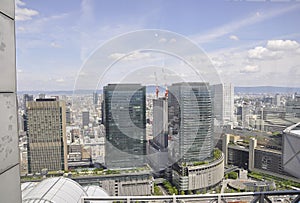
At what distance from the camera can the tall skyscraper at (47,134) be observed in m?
4.02

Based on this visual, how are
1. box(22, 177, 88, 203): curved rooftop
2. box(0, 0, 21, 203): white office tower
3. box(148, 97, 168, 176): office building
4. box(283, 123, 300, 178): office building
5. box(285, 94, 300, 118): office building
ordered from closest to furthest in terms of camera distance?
box(0, 0, 21, 203): white office tower
box(283, 123, 300, 178): office building
box(22, 177, 88, 203): curved rooftop
box(285, 94, 300, 118): office building
box(148, 97, 168, 176): office building

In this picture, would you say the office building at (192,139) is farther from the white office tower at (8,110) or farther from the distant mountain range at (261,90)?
the white office tower at (8,110)

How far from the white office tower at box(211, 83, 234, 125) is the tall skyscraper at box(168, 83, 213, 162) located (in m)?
0.12

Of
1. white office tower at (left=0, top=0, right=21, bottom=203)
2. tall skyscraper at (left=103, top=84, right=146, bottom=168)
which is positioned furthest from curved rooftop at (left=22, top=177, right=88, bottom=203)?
tall skyscraper at (left=103, top=84, right=146, bottom=168)

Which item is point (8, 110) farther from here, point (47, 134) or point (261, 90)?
point (47, 134)

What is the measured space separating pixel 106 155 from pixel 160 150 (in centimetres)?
96

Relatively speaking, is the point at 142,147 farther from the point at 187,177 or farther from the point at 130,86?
the point at 130,86

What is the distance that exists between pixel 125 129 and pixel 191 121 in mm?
1145

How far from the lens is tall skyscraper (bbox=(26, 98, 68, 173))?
13.2 feet

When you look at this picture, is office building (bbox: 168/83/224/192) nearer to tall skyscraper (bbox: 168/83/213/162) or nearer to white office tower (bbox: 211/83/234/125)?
tall skyscraper (bbox: 168/83/213/162)

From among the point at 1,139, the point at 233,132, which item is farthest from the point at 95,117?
the point at 1,139

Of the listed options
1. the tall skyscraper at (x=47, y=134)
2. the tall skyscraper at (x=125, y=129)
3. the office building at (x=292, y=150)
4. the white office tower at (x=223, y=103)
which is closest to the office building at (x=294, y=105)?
the white office tower at (x=223, y=103)

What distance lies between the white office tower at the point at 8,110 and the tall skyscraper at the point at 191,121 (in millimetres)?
3154

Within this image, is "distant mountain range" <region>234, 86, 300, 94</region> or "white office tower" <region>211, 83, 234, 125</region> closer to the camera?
"distant mountain range" <region>234, 86, 300, 94</region>
